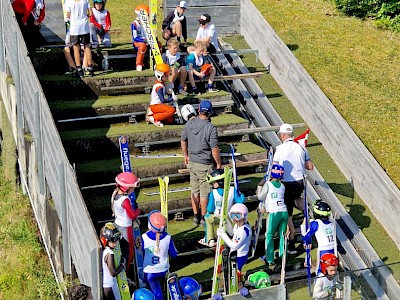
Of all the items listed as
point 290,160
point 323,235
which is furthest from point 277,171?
point 323,235

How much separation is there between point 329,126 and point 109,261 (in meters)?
6.51

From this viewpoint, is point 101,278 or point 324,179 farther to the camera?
point 324,179

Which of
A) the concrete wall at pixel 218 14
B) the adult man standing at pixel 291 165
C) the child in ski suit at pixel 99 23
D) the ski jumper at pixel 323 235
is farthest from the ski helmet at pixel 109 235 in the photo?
the concrete wall at pixel 218 14

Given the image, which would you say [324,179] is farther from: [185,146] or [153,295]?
[153,295]

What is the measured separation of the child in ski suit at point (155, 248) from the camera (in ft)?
36.2

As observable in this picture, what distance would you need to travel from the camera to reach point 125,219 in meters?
11.4

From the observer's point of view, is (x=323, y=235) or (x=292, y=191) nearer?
(x=323, y=235)

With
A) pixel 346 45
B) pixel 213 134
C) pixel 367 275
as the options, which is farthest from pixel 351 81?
pixel 367 275

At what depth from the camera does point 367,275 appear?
11.2 metres

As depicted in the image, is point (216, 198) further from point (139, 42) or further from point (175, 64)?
point (139, 42)

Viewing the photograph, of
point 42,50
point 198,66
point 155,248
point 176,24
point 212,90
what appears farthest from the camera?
point 176,24

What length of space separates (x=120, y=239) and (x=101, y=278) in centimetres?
80

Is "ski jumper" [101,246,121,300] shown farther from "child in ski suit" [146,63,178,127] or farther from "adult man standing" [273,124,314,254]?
"child in ski suit" [146,63,178,127]

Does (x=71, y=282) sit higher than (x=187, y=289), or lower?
lower
